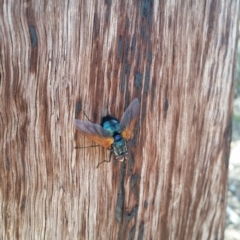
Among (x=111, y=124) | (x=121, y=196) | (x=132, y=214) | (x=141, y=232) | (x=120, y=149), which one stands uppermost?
(x=111, y=124)

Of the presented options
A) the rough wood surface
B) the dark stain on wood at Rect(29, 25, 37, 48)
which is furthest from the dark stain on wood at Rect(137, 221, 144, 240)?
the dark stain on wood at Rect(29, 25, 37, 48)

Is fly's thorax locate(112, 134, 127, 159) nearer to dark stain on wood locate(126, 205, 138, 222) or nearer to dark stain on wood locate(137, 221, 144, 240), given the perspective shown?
dark stain on wood locate(126, 205, 138, 222)

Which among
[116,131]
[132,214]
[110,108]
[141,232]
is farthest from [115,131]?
[141,232]

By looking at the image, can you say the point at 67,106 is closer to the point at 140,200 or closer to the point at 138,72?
the point at 138,72

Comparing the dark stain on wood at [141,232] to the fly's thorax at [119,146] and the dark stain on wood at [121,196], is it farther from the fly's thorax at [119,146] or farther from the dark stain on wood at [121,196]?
the fly's thorax at [119,146]

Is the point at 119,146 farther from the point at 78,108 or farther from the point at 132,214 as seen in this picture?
the point at 132,214

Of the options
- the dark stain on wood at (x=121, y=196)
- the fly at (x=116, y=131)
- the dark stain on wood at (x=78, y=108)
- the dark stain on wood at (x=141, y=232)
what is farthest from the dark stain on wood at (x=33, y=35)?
the dark stain on wood at (x=141, y=232)

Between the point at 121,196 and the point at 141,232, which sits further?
the point at 141,232

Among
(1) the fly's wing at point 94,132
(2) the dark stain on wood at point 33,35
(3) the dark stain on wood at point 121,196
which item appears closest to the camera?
(2) the dark stain on wood at point 33,35
